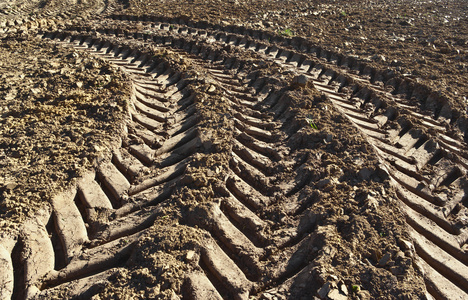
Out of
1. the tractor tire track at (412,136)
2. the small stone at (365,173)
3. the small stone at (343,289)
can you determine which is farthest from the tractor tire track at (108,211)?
the tractor tire track at (412,136)

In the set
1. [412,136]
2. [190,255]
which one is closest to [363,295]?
[190,255]

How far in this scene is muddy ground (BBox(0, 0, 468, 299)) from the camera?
2.40m

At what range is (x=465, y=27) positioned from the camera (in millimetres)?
8078

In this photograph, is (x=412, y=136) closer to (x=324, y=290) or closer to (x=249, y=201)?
(x=249, y=201)

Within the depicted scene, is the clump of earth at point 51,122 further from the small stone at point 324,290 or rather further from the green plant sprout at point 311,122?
the small stone at point 324,290

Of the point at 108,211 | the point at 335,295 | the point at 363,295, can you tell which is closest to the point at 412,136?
the point at 363,295

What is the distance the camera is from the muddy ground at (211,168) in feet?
7.86

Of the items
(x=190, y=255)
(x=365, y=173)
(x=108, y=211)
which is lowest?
(x=108, y=211)

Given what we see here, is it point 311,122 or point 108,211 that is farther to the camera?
point 311,122

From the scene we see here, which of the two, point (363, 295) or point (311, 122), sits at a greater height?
point (311, 122)

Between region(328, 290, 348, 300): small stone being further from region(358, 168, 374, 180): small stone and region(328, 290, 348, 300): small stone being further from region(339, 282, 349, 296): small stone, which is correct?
region(358, 168, 374, 180): small stone

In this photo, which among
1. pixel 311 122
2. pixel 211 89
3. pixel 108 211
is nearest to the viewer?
pixel 108 211

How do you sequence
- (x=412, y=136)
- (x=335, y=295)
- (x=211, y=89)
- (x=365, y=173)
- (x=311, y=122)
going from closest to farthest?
1. (x=335, y=295)
2. (x=365, y=173)
3. (x=311, y=122)
4. (x=412, y=136)
5. (x=211, y=89)

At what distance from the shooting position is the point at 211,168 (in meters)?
3.27
